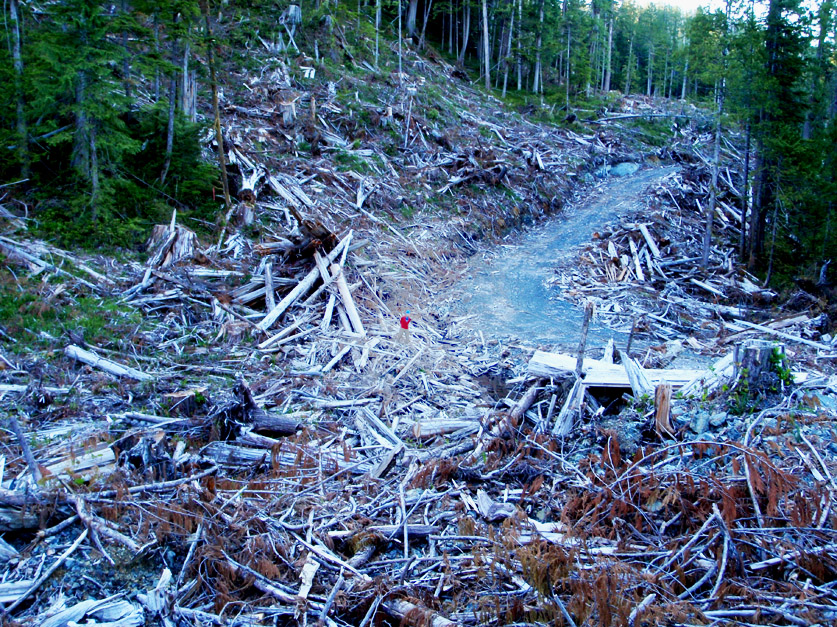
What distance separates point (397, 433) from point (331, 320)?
4.15 meters

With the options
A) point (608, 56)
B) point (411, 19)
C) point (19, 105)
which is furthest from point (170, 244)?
point (608, 56)

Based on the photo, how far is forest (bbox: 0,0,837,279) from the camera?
38.3ft

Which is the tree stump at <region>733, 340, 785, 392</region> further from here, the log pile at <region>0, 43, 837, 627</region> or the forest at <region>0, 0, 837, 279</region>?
the forest at <region>0, 0, 837, 279</region>

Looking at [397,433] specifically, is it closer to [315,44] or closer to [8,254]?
[8,254]

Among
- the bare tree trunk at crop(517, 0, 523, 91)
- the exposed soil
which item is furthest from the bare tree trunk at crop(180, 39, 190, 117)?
the bare tree trunk at crop(517, 0, 523, 91)

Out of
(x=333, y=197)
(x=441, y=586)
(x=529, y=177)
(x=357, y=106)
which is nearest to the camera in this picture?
(x=441, y=586)

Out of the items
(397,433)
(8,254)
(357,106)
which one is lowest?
(397,433)

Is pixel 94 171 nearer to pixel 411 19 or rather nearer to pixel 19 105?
pixel 19 105

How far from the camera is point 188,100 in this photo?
15688 mm

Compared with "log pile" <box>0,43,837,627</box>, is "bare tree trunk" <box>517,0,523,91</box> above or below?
above

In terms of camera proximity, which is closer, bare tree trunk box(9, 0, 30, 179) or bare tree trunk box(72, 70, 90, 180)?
bare tree trunk box(72, 70, 90, 180)

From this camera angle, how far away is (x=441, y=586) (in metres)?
4.36

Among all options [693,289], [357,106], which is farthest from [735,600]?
[357,106]

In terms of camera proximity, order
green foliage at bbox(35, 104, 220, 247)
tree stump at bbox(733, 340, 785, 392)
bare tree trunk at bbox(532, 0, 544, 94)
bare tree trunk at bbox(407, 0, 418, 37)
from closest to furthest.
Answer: tree stump at bbox(733, 340, 785, 392) < green foliage at bbox(35, 104, 220, 247) < bare tree trunk at bbox(407, 0, 418, 37) < bare tree trunk at bbox(532, 0, 544, 94)
